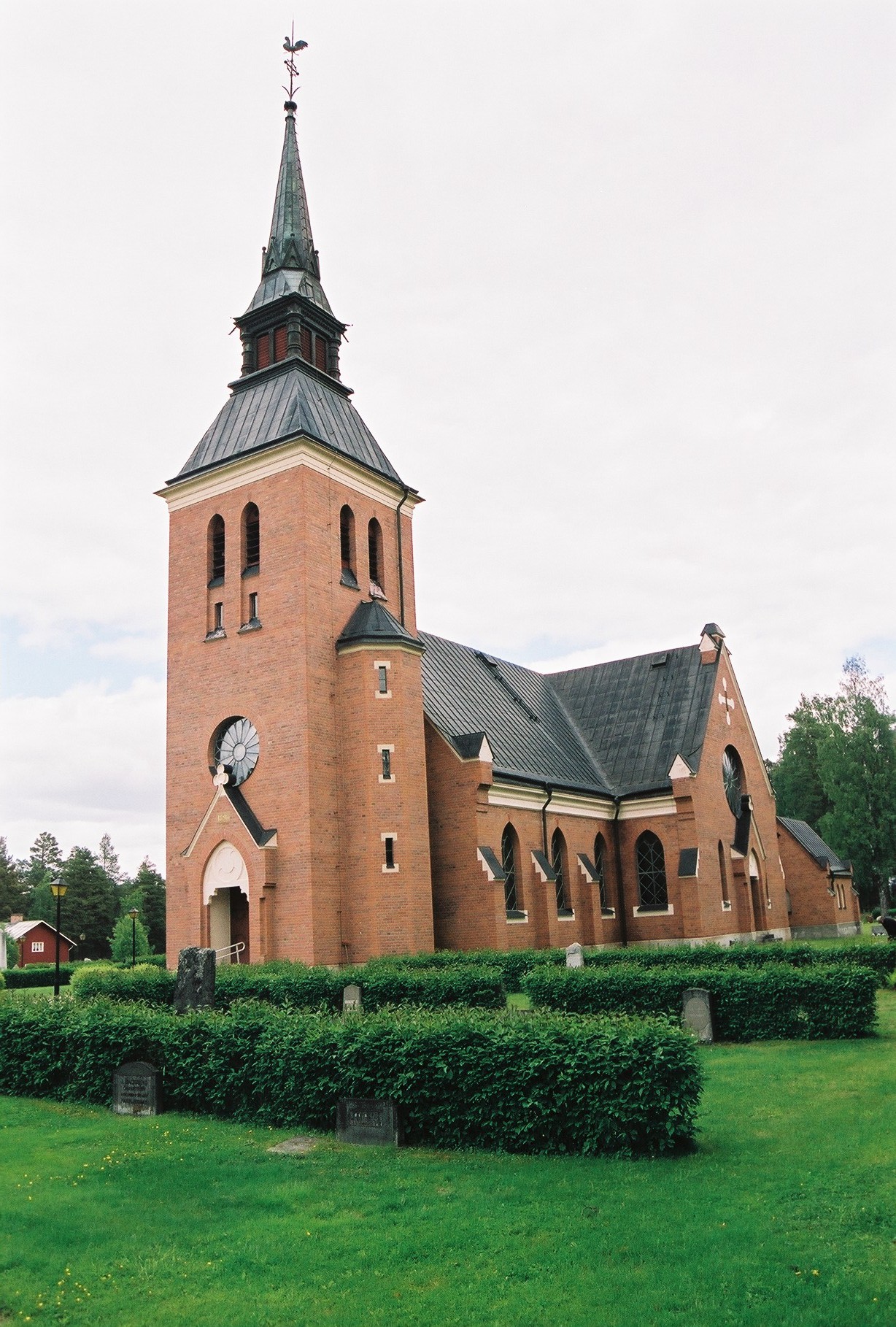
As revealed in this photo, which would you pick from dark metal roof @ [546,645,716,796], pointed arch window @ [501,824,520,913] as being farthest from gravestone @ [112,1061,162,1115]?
dark metal roof @ [546,645,716,796]

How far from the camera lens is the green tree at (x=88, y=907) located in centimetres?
8181

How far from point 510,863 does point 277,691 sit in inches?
366

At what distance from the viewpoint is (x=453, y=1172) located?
957cm

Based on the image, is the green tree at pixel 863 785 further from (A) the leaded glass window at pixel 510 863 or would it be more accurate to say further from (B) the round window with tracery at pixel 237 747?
(B) the round window with tracery at pixel 237 747

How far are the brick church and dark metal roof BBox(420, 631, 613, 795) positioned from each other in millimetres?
148

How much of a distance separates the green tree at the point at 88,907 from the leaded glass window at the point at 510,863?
58.3 meters

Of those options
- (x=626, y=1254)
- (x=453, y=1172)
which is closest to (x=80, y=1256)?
(x=453, y=1172)

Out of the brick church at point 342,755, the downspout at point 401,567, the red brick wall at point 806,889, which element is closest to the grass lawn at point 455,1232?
the brick church at point 342,755

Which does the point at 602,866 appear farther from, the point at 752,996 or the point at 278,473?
the point at 752,996

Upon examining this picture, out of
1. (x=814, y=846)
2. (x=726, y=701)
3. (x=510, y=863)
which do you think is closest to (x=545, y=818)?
(x=510, y=863)

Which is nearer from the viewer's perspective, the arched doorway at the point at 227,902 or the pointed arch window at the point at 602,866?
the arched doorway at the point at 227,902

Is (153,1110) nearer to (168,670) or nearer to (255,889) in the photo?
(255,889)

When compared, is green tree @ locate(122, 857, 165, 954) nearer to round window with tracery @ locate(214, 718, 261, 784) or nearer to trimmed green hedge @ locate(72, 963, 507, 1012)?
round window with tracery @ locate(214, 718, 261, 784)

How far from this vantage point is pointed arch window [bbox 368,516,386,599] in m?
31.0
